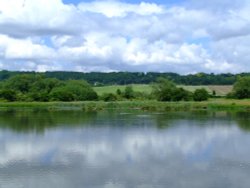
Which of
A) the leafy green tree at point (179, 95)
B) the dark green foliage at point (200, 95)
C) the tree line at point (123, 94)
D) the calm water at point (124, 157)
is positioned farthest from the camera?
the tree line at point (123, 94)

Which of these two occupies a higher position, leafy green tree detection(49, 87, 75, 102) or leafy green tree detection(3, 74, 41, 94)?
leafy green tree detection(3, 74, 41, 94)

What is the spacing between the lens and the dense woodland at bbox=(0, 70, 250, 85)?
321ft

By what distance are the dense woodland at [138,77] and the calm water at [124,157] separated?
70287mm

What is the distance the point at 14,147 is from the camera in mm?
19766

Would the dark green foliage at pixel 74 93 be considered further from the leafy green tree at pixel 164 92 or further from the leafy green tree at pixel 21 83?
the leafy green tree at pixel 164 92

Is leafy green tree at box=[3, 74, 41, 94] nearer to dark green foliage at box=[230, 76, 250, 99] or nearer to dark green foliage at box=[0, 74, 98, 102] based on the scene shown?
dark green foliage at box=[0, 74, 98, 102]

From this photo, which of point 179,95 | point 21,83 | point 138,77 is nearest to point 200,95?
point 179,95

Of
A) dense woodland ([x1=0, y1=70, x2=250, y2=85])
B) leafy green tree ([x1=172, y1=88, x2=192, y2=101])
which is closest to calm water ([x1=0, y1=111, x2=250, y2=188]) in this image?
leafy green tree ([x1=172, y1=88, x2=192, y2=101])

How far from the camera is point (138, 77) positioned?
11456 centimetres

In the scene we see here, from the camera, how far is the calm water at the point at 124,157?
42.6 ft

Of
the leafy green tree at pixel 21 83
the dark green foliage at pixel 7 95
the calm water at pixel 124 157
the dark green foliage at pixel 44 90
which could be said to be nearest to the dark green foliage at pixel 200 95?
the dark green foliage at pixel 44 90

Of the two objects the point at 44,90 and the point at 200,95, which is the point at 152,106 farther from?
the point at 44,90

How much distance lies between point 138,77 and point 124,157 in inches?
3843

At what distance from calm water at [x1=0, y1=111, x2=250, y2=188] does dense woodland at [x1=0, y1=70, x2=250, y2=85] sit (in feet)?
231
